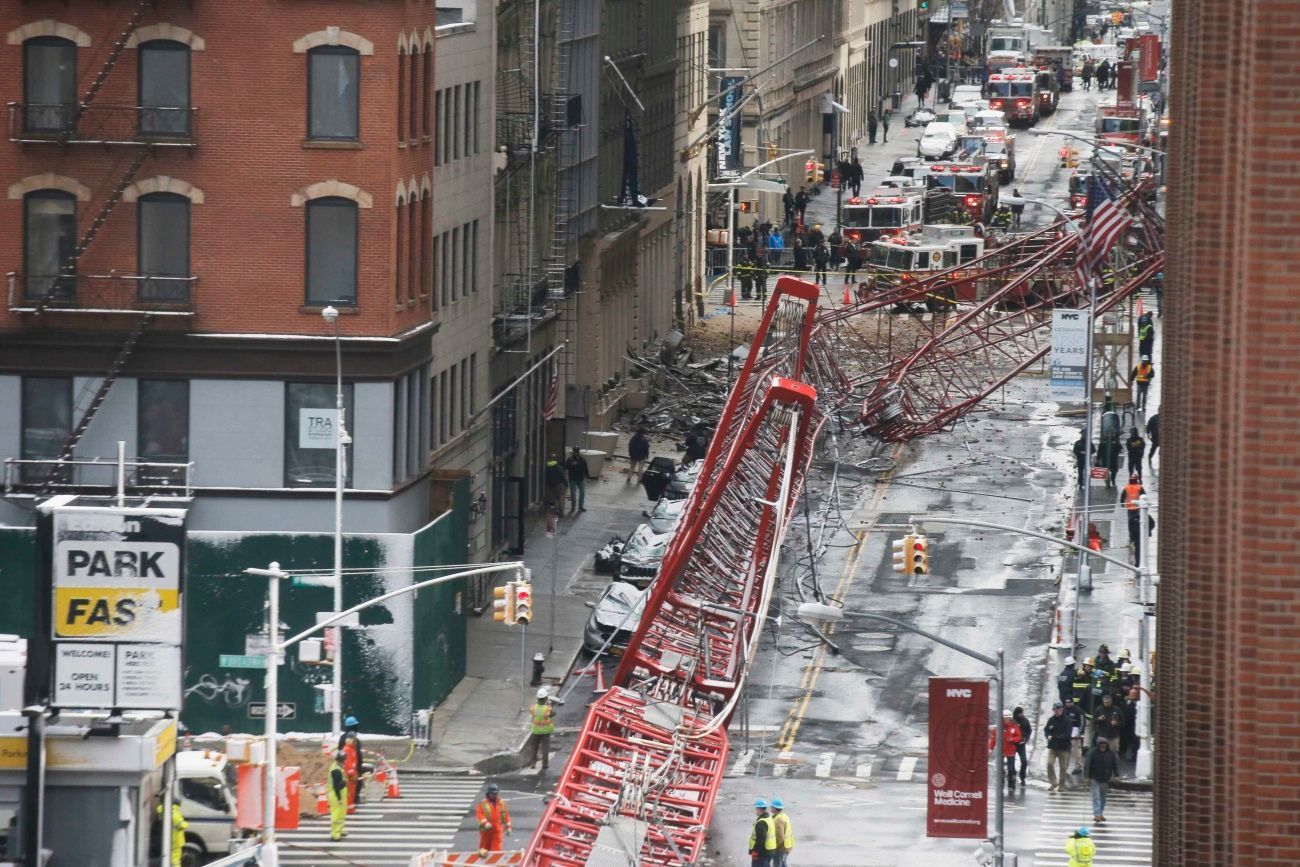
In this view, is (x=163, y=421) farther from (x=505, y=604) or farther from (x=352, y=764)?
(x=505, y=604)

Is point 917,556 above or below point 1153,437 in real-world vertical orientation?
below

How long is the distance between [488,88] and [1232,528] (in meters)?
42.0

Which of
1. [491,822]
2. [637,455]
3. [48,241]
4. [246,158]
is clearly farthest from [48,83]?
[637,455]

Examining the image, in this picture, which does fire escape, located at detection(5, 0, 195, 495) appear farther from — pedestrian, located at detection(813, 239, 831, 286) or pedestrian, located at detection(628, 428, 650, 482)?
pedestrian, located at detection(813, 239, 831, 286)

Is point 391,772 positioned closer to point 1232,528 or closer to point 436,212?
point 436,212

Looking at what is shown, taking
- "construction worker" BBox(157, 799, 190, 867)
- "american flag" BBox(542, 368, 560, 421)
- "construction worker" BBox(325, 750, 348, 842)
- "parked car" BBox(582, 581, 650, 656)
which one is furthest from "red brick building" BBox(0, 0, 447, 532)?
"american flag" BBox(542, 368, 560, 421)

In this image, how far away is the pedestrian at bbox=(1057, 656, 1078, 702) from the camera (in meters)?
47.0

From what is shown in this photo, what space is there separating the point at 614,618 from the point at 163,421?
9.77m

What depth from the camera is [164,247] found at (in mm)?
48188

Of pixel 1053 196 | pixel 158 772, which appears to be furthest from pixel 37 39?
pixel 1053 196

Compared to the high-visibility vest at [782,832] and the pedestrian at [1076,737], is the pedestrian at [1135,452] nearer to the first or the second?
the pedestrian at [1076,737]

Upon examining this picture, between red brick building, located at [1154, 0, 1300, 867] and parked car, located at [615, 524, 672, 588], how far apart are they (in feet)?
121

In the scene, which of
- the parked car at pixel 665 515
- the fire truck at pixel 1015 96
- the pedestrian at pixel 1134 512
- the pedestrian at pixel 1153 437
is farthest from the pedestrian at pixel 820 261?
the fire truck at pixel 1015 96

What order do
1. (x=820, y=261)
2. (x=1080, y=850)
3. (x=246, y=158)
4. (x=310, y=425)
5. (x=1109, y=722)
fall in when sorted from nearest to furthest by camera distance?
1. (x=1080, y=850)
2. (x=1109, y=722)
3. (x=246, y=158)
4. (x=310, y=425)
5. (x=820, y=261)
